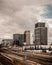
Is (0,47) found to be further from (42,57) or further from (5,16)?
(42,57)

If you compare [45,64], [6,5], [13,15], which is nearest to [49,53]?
[45,64]

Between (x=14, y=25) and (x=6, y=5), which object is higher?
(x=6, y=5)

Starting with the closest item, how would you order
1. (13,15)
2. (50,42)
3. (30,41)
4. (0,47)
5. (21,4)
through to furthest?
1. (21,4)
2. (13,15)
3. (50,42)
4. (0,47)
5. (30,41)

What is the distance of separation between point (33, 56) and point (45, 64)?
3.41 m

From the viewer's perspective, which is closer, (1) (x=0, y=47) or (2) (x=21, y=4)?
(2) (x=21, y=4)

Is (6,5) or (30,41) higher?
(6,5)

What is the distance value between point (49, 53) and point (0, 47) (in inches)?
443

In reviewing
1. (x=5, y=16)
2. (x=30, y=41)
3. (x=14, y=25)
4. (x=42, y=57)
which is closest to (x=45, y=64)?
(x=42, y=57)

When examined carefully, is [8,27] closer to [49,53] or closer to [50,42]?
[49,53]

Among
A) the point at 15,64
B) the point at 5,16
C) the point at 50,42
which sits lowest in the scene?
the point at 15,64

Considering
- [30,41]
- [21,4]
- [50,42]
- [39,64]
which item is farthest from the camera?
[30,41]

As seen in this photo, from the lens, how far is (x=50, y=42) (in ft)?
80.2

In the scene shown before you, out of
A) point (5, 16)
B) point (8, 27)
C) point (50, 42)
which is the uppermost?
point (5, 16)

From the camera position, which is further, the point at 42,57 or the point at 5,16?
the point at 5,16
